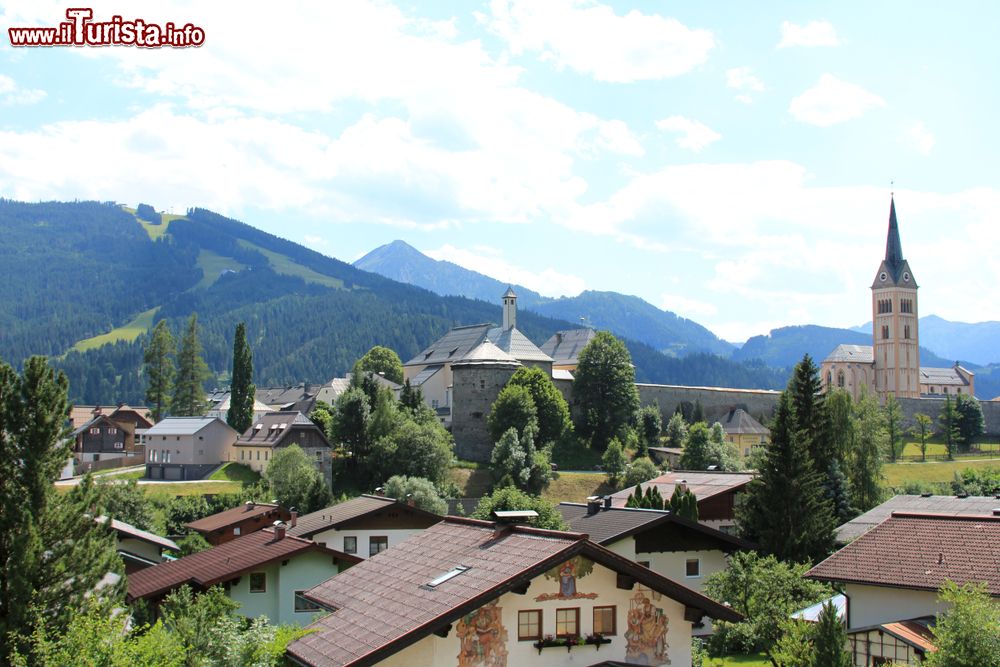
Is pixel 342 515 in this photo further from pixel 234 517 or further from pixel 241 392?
pixel 241 392

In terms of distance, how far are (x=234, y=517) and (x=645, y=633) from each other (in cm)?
3336

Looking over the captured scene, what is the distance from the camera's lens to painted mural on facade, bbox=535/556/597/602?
610 inches

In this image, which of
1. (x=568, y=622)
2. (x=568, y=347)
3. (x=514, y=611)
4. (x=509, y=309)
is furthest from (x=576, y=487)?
(x=514, y=611)

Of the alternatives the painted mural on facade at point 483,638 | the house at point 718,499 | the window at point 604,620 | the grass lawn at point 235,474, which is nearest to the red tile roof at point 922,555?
the window at point 604,620

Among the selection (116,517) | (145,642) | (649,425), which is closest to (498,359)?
(649,425)

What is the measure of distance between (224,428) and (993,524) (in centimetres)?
5661

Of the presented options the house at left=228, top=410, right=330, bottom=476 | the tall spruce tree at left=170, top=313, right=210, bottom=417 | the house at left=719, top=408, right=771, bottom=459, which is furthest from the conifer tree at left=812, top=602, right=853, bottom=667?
the tall spruce tree at left=170, top=313, right=210, bottom=417

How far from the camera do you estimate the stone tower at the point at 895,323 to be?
118 meters

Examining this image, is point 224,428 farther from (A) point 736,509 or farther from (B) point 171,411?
(A) point 736,509

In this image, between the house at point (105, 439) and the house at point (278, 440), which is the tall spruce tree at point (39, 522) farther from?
the house at point (105, 439)

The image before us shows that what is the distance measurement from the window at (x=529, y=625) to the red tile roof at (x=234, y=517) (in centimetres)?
3108

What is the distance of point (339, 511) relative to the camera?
3850 cm

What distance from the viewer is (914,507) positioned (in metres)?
39.6

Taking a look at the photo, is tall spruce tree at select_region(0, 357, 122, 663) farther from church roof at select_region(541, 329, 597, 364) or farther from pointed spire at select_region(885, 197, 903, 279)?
pointed spire at select_region(885, 197, 903, 279)
